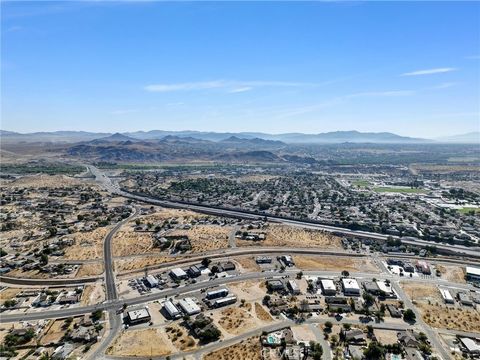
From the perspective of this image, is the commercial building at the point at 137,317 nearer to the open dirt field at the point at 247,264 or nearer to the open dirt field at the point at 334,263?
the open dirt field at the point at 247,264

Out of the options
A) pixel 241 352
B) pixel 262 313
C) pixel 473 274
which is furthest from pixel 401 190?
pixel 241 352

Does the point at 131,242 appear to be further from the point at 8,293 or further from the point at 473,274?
the point at 473,274

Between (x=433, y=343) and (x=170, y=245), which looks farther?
(x=170, y=245)

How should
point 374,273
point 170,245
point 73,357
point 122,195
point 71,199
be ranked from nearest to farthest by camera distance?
point 73,357
point 374,273
point 170,245
point 71,199
point 122,195

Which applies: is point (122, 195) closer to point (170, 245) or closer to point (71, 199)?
point (71, 199)

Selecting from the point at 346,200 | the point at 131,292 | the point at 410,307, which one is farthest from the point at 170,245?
the point at 346,200

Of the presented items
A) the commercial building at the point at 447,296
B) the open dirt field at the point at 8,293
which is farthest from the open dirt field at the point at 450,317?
→ the open dirt field at the point at 8,293
